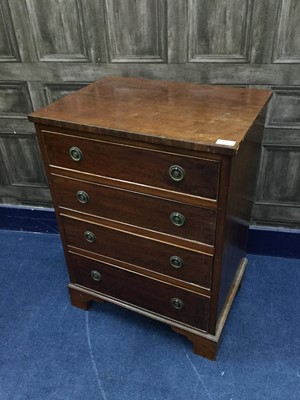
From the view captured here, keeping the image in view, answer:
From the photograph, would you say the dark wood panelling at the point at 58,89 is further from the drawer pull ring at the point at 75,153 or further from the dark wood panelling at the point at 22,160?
the drawer pull ring at the point at 75,153

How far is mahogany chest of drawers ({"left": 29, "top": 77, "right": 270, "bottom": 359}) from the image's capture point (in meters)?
1.18

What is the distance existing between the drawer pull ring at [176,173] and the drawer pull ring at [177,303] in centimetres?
56

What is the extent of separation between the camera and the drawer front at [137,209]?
126 centimetres

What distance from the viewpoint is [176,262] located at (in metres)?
1.40

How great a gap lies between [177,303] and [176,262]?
22 cm

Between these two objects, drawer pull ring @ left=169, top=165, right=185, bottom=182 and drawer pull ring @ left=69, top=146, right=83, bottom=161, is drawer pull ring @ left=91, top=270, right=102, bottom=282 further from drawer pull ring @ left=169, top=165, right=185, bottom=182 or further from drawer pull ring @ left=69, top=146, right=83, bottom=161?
drawer pull ring @ left=169, top=165, right=185, bottom=182

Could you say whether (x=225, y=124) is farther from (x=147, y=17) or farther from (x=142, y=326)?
(x=142, y=326)

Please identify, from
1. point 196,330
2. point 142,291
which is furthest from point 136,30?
point 196,330

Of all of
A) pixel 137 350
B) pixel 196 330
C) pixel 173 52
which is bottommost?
pixel 137 350

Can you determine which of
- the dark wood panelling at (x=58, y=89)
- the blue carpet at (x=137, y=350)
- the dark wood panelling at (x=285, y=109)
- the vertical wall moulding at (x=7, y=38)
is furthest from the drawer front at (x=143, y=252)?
the vertical wall moulding at (x=7, y=38)

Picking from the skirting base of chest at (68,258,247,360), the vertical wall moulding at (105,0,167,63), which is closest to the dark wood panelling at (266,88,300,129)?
the vertical wall moulding at (105,0,167,63)

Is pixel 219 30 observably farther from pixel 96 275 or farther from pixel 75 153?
pixel 96 275

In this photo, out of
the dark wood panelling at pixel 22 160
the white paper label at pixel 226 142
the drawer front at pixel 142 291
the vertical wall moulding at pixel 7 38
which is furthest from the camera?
the dark wood panelling at pixel 22 160

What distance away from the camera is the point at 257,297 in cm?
188
